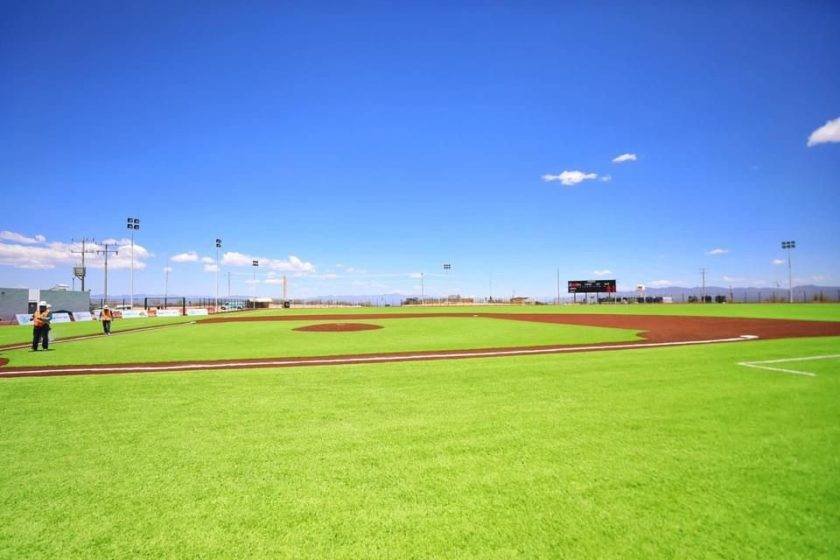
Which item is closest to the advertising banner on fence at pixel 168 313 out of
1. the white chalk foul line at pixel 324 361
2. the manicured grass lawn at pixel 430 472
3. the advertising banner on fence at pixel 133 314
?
the advertising banner on fence at pixel 133 314

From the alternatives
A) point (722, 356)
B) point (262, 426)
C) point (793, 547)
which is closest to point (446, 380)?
point (262, 426)

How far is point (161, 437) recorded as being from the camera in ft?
16.6

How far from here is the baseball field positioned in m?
2.89

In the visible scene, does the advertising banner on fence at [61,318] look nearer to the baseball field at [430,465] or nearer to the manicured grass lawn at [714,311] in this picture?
the manicured grass lawn at [714,311]

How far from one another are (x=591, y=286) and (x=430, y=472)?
8965cm

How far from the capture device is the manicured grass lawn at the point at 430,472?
2.88 meters

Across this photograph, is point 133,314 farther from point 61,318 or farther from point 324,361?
point 324,361

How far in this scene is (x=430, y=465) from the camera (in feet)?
13.5

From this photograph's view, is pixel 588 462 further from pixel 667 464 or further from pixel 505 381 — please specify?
pixel 505 381

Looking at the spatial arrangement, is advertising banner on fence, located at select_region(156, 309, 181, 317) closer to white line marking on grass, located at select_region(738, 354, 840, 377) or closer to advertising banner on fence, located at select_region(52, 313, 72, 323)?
advertising banner on fence, located at select_region(52, 313, 72, 323)

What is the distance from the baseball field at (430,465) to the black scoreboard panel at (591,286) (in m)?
81.5

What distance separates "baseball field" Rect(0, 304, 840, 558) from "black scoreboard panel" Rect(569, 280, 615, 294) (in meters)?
81.5

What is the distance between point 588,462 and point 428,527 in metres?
1.93

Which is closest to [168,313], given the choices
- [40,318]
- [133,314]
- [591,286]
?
[133,314]
